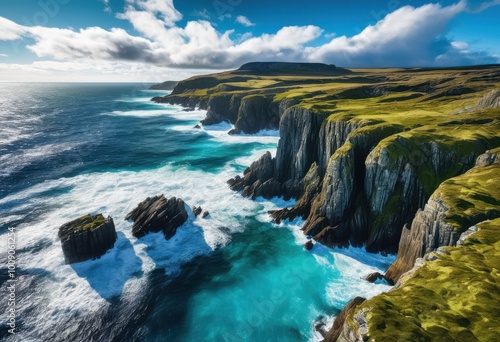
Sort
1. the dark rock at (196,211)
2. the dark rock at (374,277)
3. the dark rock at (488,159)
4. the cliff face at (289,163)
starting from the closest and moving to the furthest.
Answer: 1. the dark rock at (374,277)
2. the dark rock at (488,159)
3. the dark rock at (196,211)
4. the cliff face at (289,163)

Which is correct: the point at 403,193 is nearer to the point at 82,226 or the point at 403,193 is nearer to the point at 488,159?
the point at 488,159

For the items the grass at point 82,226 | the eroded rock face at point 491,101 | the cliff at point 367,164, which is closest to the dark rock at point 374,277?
the cliff at point 367,164

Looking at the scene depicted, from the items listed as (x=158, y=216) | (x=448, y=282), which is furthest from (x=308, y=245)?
(x=158, y=216)

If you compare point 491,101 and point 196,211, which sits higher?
point 491,101

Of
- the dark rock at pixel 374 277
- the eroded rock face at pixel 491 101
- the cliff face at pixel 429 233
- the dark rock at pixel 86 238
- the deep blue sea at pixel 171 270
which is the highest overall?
the eroded rock face at pixel 491 101

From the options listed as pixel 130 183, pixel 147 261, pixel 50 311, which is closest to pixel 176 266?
pixel 147 261

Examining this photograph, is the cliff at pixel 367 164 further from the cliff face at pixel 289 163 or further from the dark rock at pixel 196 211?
the dark rock at pixel 196 211

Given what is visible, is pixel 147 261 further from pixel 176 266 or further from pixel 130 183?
pixel 130 183
